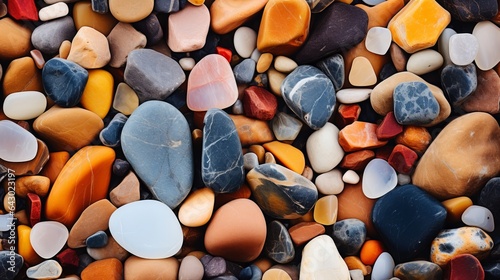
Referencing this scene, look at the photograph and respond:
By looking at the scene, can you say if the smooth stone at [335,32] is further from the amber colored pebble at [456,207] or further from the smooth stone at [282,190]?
the amber colored pebble at [456,207]

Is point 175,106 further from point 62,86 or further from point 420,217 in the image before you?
point 420,217

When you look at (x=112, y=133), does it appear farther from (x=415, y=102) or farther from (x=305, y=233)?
(x=415, y=102)

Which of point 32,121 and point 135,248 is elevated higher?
point 32,121

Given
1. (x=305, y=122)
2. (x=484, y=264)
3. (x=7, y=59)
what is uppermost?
(x=7, y=59)

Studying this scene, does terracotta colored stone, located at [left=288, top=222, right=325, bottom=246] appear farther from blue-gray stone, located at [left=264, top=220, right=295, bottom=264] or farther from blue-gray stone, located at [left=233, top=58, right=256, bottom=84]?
blue-gray stone, located at [left=233, top=58, right=256, bottom=84]

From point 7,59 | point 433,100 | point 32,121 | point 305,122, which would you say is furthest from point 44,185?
point 433,100

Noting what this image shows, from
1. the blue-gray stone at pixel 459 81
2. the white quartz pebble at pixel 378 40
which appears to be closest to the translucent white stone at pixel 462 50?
the blue-gray stone at pixel 459 81

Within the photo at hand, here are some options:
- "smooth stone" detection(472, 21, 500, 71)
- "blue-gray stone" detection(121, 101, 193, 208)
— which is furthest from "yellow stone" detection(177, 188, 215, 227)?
"smooth stone" detection(472, 21, 500, 71)
